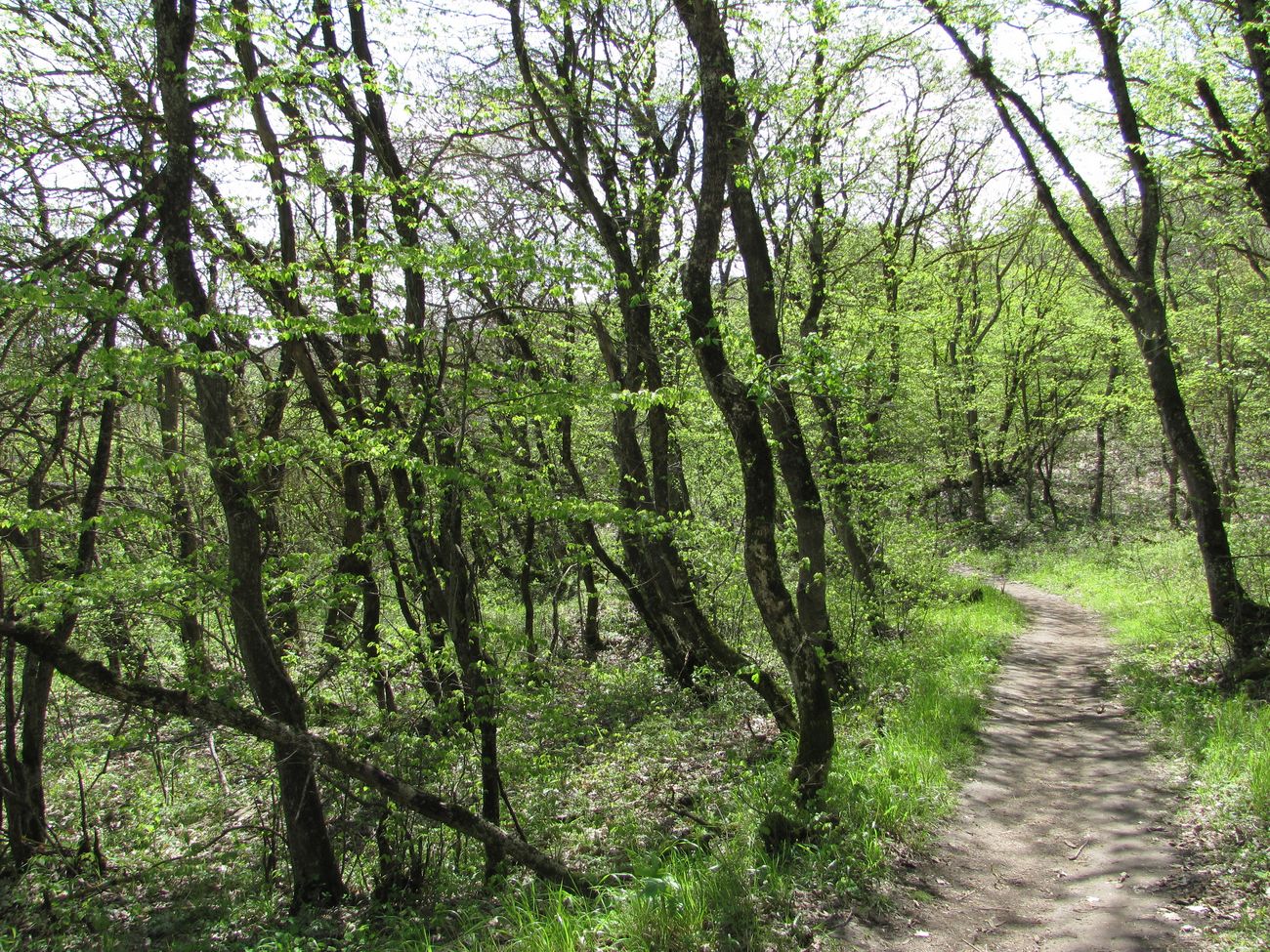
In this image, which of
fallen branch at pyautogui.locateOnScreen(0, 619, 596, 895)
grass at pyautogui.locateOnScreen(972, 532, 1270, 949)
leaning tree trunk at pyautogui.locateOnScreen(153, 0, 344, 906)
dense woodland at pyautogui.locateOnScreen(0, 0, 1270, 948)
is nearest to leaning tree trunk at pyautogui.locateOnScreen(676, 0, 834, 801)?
dense woodland at pyautogui.locateOnScreen(0, 0, 1270, 948)

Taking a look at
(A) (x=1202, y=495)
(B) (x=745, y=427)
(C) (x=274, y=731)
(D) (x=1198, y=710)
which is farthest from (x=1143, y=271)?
(C) (x=274, y=731)

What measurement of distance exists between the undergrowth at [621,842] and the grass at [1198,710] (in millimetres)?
1691

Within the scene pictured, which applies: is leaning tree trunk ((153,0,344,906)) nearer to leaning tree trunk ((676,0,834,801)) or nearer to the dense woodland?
the dense woodland

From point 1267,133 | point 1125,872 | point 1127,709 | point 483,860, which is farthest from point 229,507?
point 1267,133

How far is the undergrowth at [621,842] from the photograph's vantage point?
4.20 m

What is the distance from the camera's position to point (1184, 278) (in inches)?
747

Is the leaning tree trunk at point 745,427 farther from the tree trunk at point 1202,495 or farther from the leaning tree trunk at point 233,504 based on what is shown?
the tree trunk at point 1202,495

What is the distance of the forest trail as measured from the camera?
4.03 metres

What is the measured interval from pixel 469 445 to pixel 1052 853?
17.7 feet

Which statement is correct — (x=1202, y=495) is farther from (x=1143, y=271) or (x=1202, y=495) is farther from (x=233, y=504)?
(x=233, y=504)

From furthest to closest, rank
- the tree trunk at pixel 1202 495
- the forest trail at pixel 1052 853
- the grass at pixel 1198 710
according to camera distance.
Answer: the tree trunk at pixel 1202 495 → the grass at pixel 1198 710 → the forest trail at pixel 1052 853

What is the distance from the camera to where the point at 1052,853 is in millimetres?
5016

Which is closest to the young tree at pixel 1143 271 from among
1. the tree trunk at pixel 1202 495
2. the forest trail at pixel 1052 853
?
the tree trunk at pixel 1202 495

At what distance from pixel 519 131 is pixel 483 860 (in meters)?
10.3
